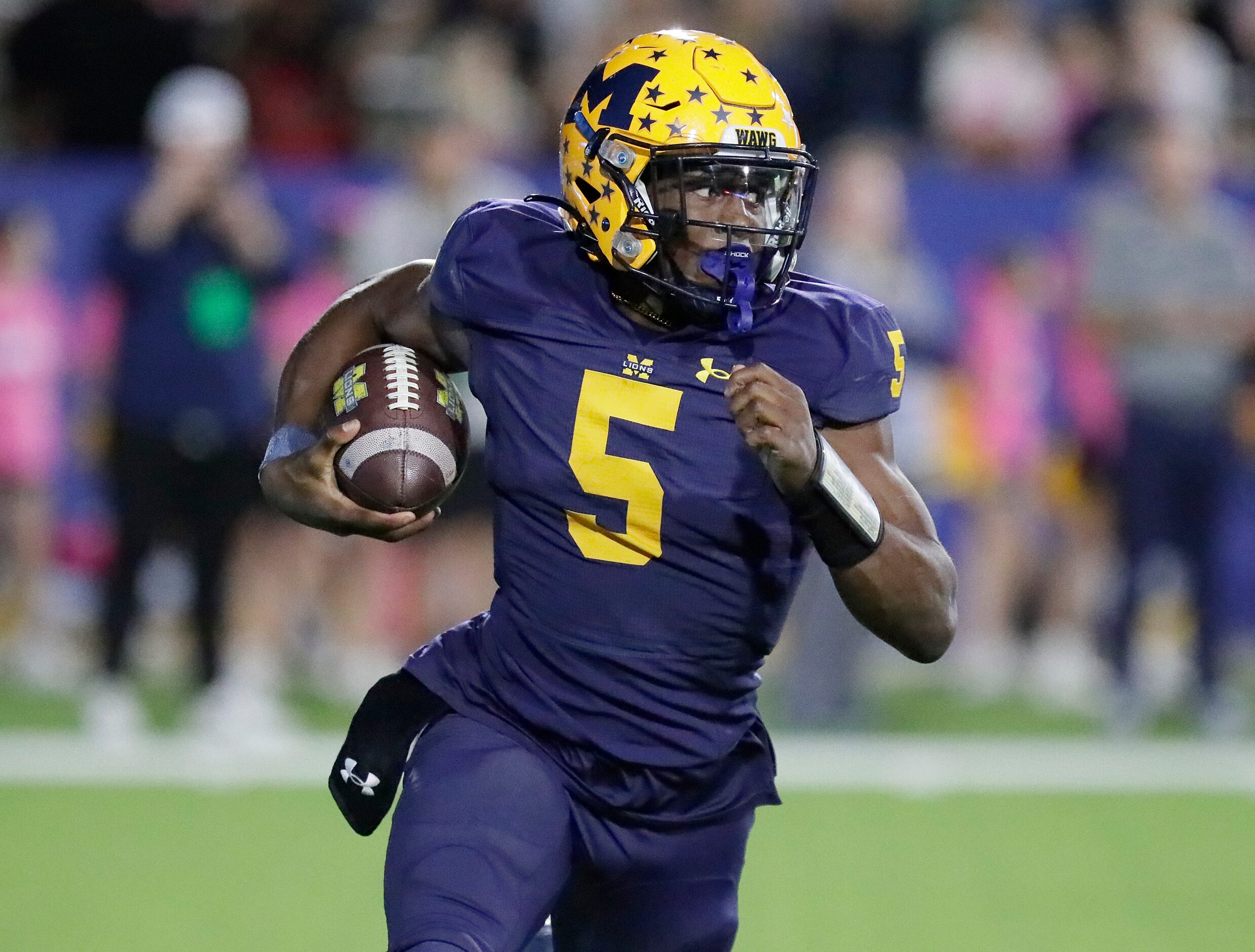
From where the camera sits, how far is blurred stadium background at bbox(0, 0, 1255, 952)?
5.44 metres

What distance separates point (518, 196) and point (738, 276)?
4982mm

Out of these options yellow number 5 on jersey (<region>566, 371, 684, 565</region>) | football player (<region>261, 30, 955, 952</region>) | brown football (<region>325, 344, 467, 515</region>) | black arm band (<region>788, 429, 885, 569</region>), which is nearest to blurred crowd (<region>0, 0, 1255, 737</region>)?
brown football (<region>325, 344, 467, 515</region>)

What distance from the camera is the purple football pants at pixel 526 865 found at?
9.29 feet

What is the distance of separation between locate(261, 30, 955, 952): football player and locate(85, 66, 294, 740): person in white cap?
12.8ft

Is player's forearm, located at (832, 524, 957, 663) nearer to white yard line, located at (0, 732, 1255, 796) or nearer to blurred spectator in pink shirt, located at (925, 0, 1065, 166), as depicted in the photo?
white yard line, located at (0, 732, 1255, 796)

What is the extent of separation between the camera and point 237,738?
21.6ft

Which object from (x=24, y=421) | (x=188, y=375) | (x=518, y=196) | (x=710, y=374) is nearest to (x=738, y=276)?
(x=710, y=374)

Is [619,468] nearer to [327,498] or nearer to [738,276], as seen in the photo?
[738,276]

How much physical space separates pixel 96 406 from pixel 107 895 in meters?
3.79

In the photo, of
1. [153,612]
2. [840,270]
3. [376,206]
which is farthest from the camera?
[153,612]

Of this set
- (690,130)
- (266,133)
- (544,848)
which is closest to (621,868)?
(544,848)

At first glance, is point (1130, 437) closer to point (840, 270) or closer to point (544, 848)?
point (840, 270)

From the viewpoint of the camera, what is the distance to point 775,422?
272cm

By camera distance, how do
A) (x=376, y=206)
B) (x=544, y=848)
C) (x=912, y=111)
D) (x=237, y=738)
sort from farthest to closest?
(x=912, y=111) → (x=376, y=206) → (x=237, y=738) → (x=544, y=848)
